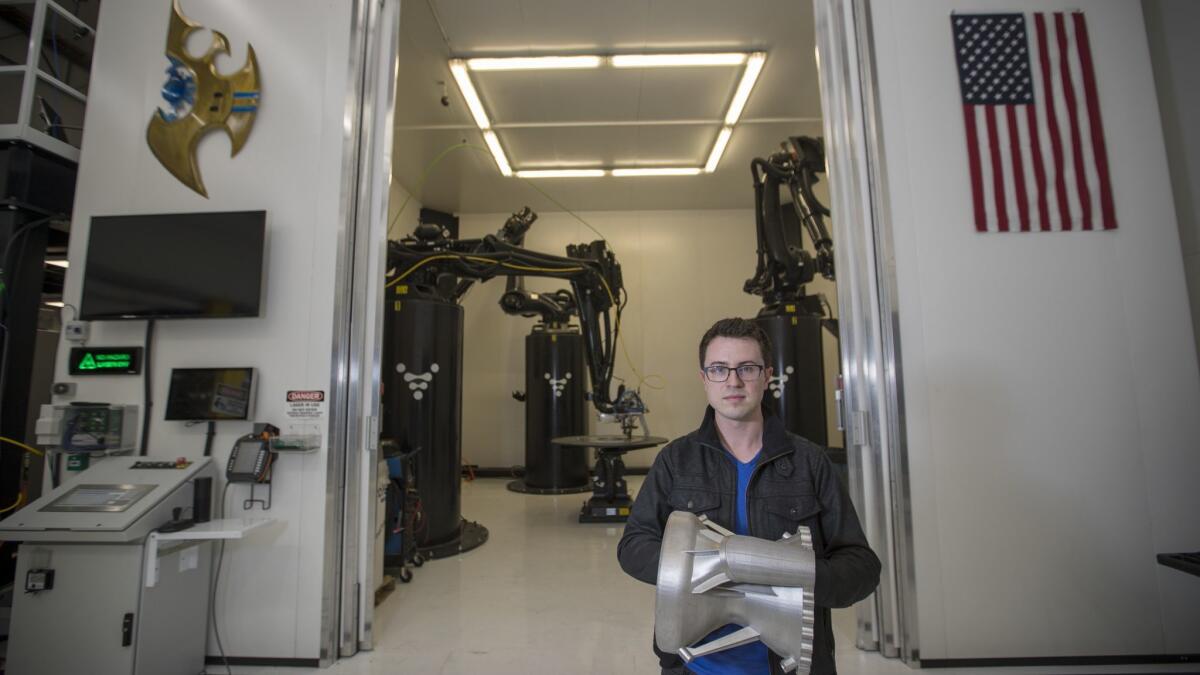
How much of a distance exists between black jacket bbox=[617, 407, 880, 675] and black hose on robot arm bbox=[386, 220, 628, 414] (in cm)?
344

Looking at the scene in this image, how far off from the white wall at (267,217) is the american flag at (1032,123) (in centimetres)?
327

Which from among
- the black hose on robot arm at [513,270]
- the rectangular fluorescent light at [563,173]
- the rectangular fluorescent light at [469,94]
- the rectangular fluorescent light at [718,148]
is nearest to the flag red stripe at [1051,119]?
the black hose on robot arm at [513,270]

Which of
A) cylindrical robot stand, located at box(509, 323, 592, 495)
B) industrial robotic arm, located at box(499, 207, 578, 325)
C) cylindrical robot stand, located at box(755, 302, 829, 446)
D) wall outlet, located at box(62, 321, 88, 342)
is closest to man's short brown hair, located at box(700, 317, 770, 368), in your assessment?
wall outlet, located at box(62, 321, 88, 342)

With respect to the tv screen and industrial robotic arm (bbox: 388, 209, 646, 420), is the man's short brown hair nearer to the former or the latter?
the tv screen

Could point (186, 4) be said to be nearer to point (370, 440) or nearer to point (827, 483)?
point (370, 440)

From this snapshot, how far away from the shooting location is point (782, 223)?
504 cm

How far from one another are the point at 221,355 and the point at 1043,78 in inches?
174

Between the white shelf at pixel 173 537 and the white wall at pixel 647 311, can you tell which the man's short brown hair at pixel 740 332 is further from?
the white wall at pixel 647 311

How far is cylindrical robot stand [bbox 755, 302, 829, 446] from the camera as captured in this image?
489cm

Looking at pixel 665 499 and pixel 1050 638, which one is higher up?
pixel 665 499

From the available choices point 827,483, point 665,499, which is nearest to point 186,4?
point 665,499

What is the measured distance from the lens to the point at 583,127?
5898 millimetres

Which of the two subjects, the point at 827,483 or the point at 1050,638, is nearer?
the point at 827,483

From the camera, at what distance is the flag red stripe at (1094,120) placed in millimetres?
2580
